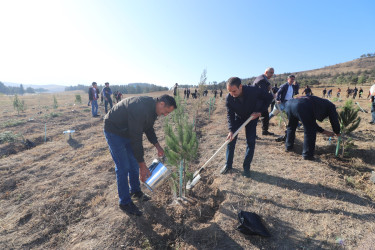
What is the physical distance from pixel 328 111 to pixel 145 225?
3784 millimetres

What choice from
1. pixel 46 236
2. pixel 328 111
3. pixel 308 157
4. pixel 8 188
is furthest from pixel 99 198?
pixel 328 111

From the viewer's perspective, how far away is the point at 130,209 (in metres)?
2.70

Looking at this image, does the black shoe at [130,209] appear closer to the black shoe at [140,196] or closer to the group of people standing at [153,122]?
the group of people standing at [153,122]

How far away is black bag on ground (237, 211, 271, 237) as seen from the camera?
212cm

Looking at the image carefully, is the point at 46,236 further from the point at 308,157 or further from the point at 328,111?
the point at 328,111

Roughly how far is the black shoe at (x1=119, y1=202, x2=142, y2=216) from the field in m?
0.08

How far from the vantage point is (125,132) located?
2488 mm

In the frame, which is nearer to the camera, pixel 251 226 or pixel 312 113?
pixel 251 226

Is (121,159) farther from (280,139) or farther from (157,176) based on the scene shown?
(280,139)

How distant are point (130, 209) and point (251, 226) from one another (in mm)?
1703

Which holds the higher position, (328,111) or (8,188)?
(328,111)

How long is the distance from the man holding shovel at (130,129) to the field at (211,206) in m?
0.47

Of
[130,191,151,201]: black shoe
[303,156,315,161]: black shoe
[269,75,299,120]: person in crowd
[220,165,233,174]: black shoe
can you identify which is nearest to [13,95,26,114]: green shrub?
[130,191,151,201]: black shoe

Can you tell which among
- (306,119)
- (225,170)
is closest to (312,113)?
(306,119)
